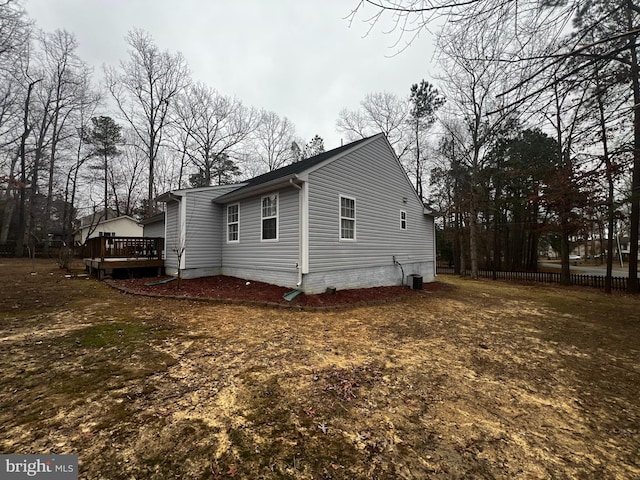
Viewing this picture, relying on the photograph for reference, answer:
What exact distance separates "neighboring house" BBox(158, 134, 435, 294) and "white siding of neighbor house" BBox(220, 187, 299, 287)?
0.03 metres

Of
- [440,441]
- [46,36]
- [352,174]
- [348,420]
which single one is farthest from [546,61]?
[46,36]

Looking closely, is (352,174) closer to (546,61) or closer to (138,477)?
(546,61)

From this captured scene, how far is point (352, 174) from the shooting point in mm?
8852

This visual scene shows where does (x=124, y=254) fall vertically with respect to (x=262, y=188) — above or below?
below

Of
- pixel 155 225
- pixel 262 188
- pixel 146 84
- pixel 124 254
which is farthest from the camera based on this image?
pixel 146 84

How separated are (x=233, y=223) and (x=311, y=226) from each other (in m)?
4.00

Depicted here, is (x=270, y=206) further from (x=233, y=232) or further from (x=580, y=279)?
(x=580, y=279)

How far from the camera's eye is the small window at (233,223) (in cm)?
963

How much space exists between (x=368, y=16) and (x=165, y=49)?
23893 mm

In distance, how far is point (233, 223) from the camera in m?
9.82

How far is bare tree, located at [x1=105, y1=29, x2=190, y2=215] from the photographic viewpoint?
63.2ft

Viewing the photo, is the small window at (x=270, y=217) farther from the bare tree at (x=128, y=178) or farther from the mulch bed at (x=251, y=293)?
the bare tree at (x=128, y=178)

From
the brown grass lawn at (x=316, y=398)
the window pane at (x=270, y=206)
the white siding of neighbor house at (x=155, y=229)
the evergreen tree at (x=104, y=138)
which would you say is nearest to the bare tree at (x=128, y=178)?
the evergreen tree at (x=104, y=138)

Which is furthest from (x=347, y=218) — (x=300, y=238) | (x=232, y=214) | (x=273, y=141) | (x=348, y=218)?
(x=273, y=141)
